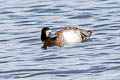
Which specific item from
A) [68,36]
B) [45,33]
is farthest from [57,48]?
[68,36]

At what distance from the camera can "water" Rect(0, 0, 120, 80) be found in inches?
495

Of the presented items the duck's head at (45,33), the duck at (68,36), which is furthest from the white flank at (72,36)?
the duck's head at (45,33)

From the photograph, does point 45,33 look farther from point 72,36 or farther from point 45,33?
point 72,36

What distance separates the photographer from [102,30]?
57.1ft

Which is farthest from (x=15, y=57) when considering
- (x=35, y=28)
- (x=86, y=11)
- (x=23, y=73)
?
(x=86, y=11)

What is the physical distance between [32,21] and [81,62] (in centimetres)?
585

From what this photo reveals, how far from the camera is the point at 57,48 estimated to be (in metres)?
15.6

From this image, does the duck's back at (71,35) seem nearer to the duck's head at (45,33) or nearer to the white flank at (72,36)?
the white flank at (72,36)

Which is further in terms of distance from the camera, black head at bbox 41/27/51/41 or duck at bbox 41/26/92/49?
duck at bbox 41/26/92/49

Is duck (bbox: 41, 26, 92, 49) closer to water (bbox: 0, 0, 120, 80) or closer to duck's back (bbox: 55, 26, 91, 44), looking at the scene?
duck's back (bbox: 55, 26, 91, 44)

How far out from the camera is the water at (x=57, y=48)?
12578 mm

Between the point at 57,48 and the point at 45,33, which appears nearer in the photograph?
the point at 57,48

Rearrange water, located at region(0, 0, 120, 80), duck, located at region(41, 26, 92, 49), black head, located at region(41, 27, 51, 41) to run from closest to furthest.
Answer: water, located at region(0, 0, 120, 80)
black head, located at region(41, 27, 51, 41)
duck, located at region(41, 26, 92, 49)

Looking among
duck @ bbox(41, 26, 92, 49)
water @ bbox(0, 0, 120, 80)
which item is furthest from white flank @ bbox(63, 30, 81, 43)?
water @ bbox(0, 0, 120, 80)
